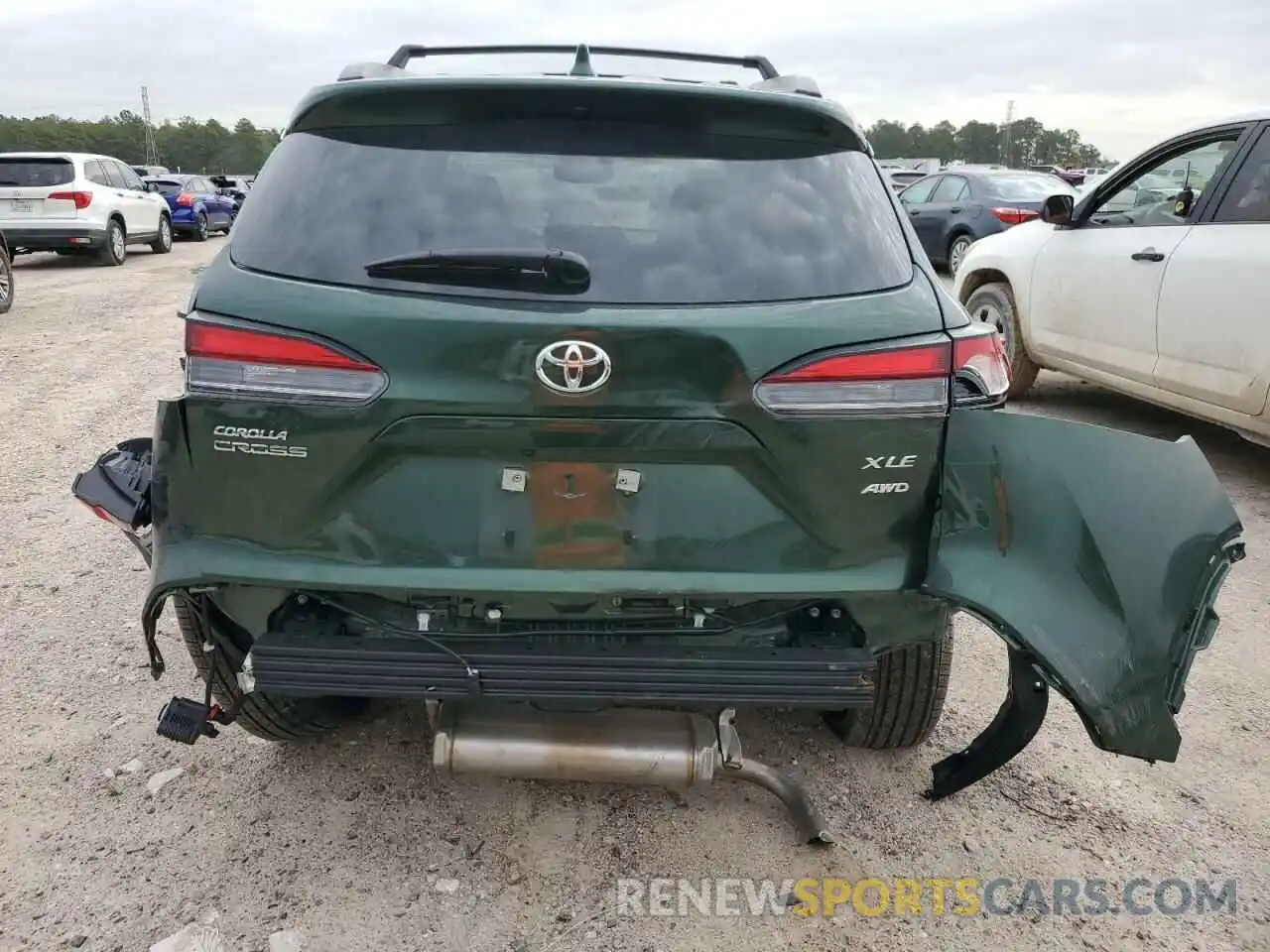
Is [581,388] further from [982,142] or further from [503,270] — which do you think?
[982,142]

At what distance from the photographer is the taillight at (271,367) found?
1.98 meters

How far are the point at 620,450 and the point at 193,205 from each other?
22967mm

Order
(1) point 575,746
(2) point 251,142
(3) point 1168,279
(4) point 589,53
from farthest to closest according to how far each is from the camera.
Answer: (2) point 251,142 < (3) point 1168,279 < (4) point 589,53 < (1) point 575,746

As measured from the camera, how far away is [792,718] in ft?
10.3

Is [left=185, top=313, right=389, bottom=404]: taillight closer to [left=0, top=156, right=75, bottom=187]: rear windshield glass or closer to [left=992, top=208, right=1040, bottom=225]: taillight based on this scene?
[left=992, top=208, right=1040, bottom=225]: taillight

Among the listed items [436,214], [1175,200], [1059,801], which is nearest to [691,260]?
[436,214]

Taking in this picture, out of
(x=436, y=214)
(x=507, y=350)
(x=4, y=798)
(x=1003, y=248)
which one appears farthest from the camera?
(x=1003, y=248)

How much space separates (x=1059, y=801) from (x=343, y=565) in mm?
2079

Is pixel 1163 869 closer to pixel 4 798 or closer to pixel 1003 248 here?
pixel 4 798

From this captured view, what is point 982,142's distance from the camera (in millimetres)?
84250

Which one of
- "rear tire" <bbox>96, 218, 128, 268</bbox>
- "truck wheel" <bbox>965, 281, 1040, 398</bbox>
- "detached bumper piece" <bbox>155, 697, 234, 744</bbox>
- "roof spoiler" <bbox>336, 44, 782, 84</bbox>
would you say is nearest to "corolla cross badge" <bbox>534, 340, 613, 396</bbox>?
"detached bumper piece" <bbox>155, 697, 234, 744</bbox>

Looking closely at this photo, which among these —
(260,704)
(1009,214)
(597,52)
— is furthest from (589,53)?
(1009,214)

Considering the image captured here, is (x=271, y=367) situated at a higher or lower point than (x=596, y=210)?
lower

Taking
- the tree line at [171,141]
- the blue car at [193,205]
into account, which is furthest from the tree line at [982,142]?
the blue car at [193,205]
